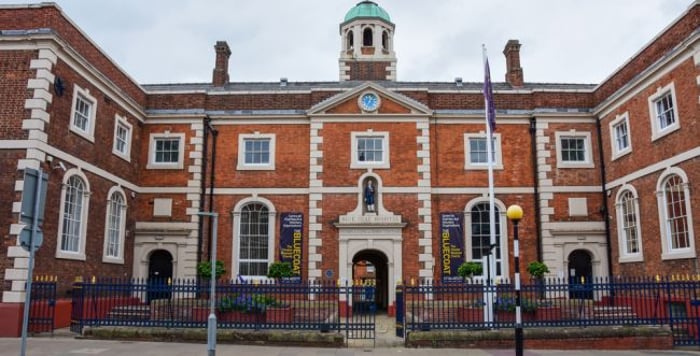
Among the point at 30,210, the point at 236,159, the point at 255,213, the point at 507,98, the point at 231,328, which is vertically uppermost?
the point at 507,98

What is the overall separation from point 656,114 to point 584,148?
14.7 ft

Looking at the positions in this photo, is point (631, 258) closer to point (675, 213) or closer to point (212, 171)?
point (675, 213)

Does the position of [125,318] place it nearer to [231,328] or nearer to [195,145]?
[231,328]

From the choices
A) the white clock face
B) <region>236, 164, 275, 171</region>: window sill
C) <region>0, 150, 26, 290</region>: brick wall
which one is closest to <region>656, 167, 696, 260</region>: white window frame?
the white clock face

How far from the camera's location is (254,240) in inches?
906

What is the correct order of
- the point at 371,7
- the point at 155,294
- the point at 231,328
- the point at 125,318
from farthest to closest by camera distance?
the point at 371,7 < the point at 155,294 < the point at 125,318 < the point at 231,328

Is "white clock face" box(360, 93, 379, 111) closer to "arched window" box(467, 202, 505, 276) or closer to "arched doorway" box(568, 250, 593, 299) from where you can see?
"arched window" box(467, 202, 505, 276)

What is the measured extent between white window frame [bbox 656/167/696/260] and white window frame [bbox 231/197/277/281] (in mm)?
13838

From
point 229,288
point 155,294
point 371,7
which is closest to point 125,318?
point 229,288

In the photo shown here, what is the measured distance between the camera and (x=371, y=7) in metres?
35.5

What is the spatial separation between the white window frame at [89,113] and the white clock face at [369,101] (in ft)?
33.2

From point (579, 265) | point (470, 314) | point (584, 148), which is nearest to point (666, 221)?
point (579, 265)

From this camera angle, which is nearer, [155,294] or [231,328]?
[231,328]

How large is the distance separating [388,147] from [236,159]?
249 inches
